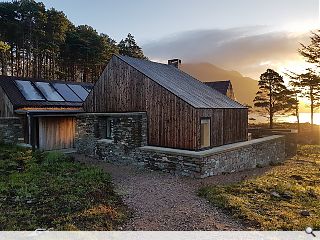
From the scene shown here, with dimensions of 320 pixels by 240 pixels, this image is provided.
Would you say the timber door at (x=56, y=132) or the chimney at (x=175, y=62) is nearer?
the timber door at (x=56, y=132)

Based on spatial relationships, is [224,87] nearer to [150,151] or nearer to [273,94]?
[273,94]

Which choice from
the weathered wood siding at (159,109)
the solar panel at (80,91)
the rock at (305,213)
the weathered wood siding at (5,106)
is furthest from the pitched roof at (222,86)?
the rock at (305,213)

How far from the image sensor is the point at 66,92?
75.1 ft

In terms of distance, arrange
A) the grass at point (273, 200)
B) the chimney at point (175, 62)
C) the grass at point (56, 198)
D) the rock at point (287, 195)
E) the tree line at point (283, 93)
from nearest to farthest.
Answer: the grass at point (56, 198) < the grass at point (273, 200) < the rock at point (287, 195) < the chimney at point (175, 62) < the tree line at point (283, 93)

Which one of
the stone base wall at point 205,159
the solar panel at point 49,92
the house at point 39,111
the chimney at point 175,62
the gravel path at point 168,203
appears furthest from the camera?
the chimney at point 175,62

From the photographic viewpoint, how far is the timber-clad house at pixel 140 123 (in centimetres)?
1328

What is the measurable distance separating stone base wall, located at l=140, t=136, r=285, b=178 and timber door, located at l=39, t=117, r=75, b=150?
315 inches

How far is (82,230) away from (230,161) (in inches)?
365

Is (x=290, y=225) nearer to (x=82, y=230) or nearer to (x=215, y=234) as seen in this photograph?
(x=215, y=234)

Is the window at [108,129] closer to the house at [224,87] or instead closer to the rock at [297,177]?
the rock at [297,177]

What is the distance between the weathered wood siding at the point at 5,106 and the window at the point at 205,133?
509 inches

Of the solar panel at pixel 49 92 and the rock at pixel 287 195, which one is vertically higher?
the solar panel at pixel 49 92

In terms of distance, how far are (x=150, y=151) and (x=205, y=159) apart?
3063 mm

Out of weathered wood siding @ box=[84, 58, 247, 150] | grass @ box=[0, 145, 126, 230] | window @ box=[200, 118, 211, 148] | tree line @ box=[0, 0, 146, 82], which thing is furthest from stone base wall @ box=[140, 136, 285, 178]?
tree line @ box=[0, 0, 146, 82]
